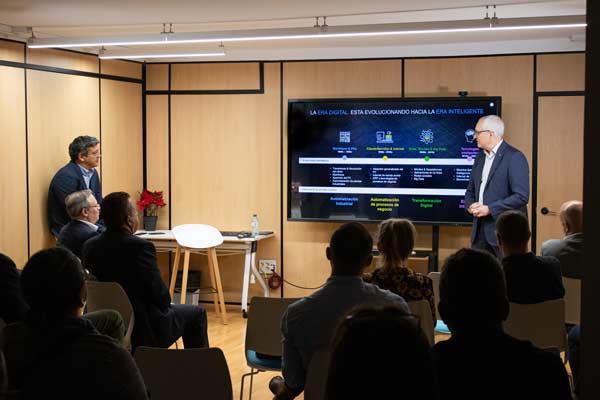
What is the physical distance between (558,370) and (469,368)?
0.70 ft

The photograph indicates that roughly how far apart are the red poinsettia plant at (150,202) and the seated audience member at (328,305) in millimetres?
5623

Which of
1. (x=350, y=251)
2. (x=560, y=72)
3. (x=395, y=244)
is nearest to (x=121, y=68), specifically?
(x=560, y=72)

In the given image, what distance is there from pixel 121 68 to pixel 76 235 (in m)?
3.43

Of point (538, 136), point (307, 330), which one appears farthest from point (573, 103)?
point (307, 330)

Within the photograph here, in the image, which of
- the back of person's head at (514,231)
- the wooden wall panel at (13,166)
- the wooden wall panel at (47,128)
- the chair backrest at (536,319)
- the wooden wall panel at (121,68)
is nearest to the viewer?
the chair backrest at (536,319)

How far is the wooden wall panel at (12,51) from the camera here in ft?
22.7

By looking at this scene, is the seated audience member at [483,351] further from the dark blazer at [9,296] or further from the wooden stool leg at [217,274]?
the wooden stool leg at [217,274]

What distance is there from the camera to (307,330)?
3.20 m

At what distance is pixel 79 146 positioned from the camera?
24.5 feet

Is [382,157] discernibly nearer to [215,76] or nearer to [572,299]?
[215,76]

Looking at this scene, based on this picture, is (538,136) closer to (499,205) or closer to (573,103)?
(573,103)

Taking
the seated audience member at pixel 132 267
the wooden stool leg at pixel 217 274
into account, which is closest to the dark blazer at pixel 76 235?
the seated audience member at pixel 132 267

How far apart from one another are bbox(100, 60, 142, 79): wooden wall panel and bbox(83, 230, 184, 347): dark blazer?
400 centimetres

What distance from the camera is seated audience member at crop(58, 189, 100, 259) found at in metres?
5.63
